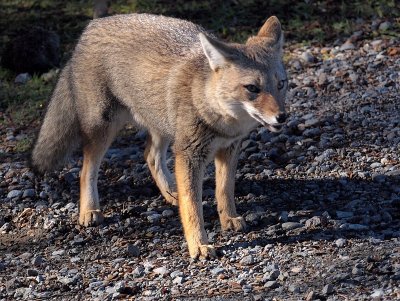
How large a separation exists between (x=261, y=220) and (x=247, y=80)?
3.87 ft

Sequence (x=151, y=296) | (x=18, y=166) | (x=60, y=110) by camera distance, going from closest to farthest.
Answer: (x=151, y=296) < (x=60, y=110) < (x=18, y=166)

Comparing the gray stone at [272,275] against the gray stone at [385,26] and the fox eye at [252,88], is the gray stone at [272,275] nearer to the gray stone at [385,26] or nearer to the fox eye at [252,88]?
the fox eye at [252,88]

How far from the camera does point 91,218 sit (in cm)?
684

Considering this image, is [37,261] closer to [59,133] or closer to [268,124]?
[59,133]

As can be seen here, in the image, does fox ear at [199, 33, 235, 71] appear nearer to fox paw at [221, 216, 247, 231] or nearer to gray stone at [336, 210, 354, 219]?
fox paw at [221, 216, 247, 231]

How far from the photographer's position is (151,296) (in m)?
5.57

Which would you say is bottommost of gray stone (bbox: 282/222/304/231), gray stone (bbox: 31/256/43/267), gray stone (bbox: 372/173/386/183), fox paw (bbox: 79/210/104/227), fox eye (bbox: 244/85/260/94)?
gray stone (bbox: 282/222/304/231)

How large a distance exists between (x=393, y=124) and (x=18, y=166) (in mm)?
3159

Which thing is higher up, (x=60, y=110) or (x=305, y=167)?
(x=60, y=110)

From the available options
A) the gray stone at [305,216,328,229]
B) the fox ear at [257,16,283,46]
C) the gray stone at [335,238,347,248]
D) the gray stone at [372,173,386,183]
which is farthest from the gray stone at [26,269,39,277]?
the gray stone at [372,173,386,183]

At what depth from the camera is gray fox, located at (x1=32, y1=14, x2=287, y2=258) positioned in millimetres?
5930

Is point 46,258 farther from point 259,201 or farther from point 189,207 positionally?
point 259,201

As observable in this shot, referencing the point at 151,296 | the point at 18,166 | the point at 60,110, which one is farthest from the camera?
the point at 18,166

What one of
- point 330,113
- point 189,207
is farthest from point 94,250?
point 330,113
